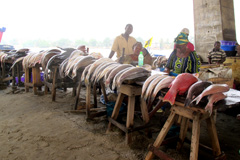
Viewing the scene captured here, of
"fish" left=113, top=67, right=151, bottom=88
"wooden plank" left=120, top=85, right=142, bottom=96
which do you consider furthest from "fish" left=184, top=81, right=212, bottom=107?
"wooden plank" left=120, top=85, right=142, bottom=96

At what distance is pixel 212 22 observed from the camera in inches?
268

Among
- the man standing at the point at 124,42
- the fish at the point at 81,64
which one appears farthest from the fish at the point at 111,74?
the man standing at the point at 124,42

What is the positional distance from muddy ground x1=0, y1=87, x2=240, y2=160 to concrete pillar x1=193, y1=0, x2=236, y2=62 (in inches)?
142

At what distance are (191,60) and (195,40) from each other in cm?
464

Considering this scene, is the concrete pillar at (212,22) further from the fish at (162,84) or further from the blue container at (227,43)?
the fish at (162,84)

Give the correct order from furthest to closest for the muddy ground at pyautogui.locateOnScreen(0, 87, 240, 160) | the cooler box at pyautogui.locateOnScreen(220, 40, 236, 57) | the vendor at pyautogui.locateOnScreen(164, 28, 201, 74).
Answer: the cooler box at pyautogui.locateOnScreen(220, 40, 236, 57), the vendor at pyautogui.locateOnScreen(164, 28, 201, 74), the muddy ground at pyautogui.locateOnScreen(0, 87, 240, 160)

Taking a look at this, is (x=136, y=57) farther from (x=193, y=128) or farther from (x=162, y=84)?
(x=193, y=128)

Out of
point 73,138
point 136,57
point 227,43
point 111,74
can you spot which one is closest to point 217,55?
point 227,43

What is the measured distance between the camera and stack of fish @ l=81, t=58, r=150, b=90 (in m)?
2.63

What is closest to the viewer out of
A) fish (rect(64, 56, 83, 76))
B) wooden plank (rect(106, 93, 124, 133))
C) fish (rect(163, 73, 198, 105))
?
fish (rect(163, 73, 198, 105))

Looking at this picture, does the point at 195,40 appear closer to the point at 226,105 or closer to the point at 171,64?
the point at 171,64

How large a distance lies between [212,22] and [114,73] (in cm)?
585

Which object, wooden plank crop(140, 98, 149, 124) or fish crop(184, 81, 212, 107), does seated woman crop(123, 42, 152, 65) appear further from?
fish crop(184, 81, 212, 107)

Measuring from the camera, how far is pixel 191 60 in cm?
350
